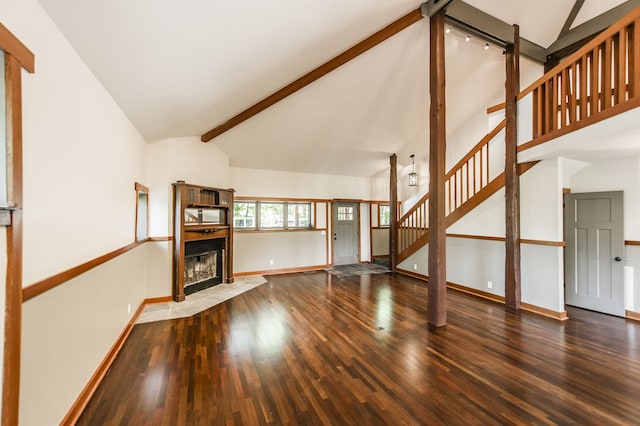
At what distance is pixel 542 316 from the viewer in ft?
11.7

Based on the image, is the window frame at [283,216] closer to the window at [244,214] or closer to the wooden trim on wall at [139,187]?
the window at [244,214]

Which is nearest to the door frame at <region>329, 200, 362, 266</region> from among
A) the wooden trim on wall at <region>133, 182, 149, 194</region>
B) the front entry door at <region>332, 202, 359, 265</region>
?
the front entry door at <region>332, 202, 359, 265</region>

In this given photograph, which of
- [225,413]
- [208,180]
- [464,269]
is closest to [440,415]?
[225,413]

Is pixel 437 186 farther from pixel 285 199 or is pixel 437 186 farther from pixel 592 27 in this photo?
pixel 285 199

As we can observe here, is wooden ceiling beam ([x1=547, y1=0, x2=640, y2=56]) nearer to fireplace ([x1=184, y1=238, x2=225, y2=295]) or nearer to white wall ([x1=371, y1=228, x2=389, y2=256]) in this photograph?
white wall ([x1=371, y1=228, x2=389, y2=256])

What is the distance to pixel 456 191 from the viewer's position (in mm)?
5148

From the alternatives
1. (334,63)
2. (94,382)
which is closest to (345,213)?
(334,63)

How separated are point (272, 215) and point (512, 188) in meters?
5.02

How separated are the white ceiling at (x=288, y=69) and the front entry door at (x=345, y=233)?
3.94ft

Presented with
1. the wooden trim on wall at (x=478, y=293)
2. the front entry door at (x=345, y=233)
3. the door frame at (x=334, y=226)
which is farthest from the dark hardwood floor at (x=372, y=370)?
the front entry door at (x=345, y=233)

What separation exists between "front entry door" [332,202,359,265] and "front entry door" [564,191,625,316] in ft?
15.0

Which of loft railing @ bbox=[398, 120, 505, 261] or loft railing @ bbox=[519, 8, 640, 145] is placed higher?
loft railing @ bbox=[519, 8, 640, 145]

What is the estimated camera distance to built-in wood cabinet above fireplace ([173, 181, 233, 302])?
4316 mm

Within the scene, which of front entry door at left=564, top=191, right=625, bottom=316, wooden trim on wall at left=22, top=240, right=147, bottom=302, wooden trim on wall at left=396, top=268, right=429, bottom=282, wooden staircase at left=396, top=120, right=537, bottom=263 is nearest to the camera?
wooden trim on wall at left=22, top=240, right=147, bottom=302
